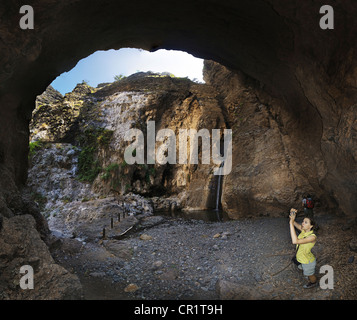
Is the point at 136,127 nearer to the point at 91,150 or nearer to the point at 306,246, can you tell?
the point at 91,150

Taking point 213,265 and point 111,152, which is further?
point 111,152

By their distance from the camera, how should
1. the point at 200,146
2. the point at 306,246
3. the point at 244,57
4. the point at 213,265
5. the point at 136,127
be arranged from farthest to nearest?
the point at 136,127
the point at 200,146
the point at 244,57
the point at 213,265
the point at 306,246

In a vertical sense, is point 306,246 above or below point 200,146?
below

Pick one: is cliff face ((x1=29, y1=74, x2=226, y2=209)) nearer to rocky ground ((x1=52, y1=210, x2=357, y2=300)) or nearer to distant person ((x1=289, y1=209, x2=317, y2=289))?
rocky ground ((x1=52, y1=210, x2=357, y2=300))

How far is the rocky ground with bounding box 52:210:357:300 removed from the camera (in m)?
4.99

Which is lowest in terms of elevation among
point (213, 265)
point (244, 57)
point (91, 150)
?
point (213, 265)

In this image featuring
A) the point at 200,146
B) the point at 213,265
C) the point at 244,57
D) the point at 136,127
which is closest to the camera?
the point at 213,265

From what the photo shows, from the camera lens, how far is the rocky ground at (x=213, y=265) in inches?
196

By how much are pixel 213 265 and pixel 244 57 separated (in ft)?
28.9

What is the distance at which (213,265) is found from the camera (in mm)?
6773

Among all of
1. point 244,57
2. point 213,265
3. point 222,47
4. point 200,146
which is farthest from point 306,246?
point 200,146

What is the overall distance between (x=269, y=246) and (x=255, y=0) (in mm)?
7736

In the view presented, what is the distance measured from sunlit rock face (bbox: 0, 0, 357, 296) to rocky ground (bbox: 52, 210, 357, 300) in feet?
6.37
